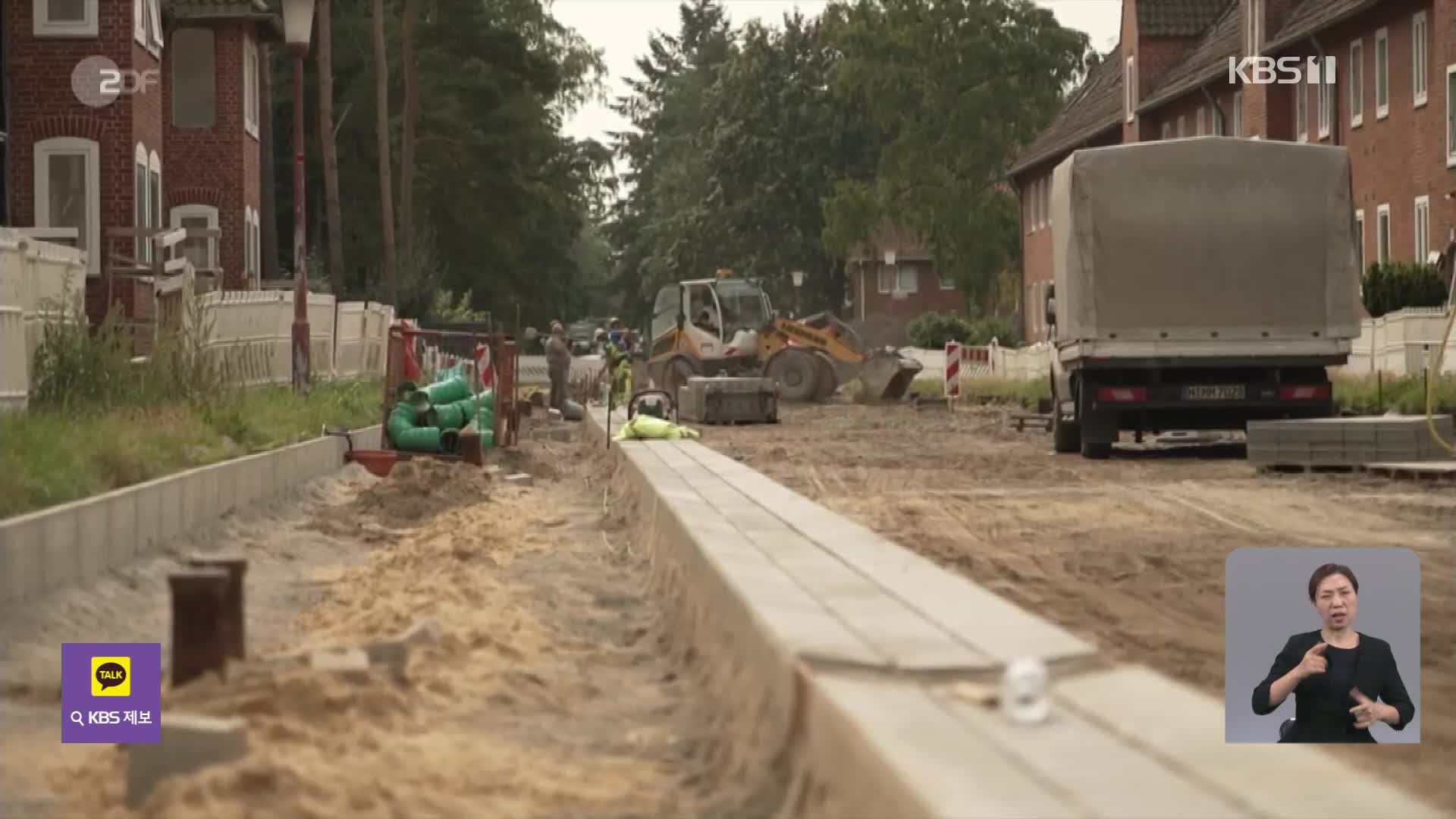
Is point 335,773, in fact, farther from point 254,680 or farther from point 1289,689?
point 1289,689

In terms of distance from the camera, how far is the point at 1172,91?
56406 mm

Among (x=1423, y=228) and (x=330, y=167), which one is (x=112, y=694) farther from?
(x=330, y=167)

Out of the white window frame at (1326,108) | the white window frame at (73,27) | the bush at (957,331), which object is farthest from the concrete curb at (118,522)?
the bush at (957,331)

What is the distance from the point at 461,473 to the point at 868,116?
73.4 m

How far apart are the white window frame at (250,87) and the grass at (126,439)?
83.4 feet

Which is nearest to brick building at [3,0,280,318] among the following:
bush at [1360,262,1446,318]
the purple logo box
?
bush at [1360,262,1446,318]

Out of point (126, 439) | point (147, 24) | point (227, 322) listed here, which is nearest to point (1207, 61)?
point (147, 24)

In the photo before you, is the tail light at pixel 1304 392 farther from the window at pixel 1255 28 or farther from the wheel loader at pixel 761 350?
the window at pixel 1255 28

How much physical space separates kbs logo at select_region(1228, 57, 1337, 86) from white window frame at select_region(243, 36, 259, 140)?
20.9 meters

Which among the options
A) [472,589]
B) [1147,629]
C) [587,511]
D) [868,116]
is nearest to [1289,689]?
[1147,629]

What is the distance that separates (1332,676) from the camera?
20.1ft

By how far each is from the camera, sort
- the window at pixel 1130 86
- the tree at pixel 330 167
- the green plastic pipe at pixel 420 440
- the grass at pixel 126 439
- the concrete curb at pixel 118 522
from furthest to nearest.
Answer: the window at pixel 1130 86 < the tree at pixel 330 167 < the green plastic pipe at pixel 420 440 < the grass at pixel 126 439 < the concrete curb at pixel 118 522

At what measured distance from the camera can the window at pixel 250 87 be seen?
4816cm

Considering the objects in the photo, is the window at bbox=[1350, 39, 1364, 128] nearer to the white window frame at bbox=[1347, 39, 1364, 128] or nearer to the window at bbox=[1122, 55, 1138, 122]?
the white window frame at bbox=[1347, 39, 1364, 128]
